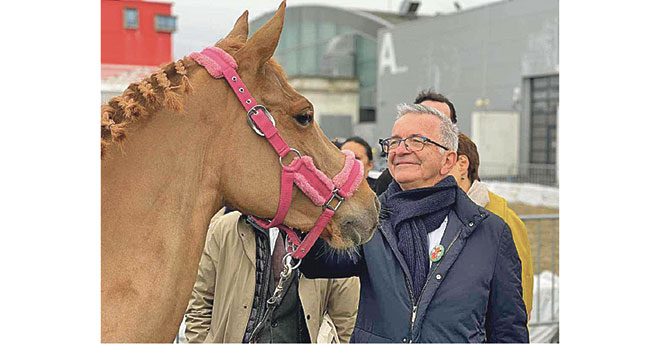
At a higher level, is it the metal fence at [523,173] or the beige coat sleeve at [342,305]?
the metal fence at [523,173]

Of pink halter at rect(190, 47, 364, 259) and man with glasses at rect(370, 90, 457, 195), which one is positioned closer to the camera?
pink halter at rect(190, 47, 364, 259)

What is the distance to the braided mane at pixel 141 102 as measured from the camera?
1.79 metres

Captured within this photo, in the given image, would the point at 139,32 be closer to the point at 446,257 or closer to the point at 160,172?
the point at 160,172

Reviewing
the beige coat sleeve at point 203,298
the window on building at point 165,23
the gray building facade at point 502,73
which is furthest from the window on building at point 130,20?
the gray building facade at point 502,73

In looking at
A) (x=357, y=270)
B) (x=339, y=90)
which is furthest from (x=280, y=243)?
(x=339, y=90)

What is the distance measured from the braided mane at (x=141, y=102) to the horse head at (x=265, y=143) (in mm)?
72

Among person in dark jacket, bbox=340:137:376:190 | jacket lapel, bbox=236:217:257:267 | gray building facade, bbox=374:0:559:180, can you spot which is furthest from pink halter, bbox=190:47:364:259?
gray building facade, bbox=374:0:559:180

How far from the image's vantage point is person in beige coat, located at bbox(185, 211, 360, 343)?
9.25 ft

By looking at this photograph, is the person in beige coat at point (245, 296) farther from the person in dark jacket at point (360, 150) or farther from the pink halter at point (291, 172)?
the person in dark jacket at point (360, 150)

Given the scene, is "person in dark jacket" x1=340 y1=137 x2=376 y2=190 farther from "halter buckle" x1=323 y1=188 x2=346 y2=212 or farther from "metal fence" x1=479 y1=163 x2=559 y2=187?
"metal fence" x1=479 y1=163 x2=559 y2=187

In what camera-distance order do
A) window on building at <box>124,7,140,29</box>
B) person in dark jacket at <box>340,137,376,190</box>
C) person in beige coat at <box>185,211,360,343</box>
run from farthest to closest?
window on building at <box>124,7,140,29</box> → person in dark jacket at <box>340,137,376,190</box> → person in beige coat at <box>185,211,360,343</box>

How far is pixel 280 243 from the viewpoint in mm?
2934

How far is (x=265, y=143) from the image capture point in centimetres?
196

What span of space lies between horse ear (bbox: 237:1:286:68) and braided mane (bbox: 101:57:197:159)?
215mm
